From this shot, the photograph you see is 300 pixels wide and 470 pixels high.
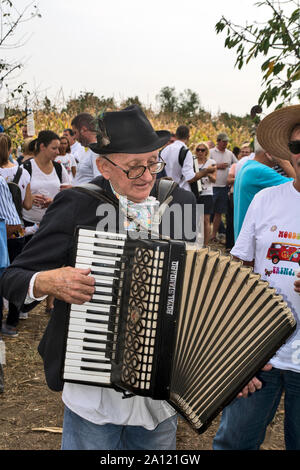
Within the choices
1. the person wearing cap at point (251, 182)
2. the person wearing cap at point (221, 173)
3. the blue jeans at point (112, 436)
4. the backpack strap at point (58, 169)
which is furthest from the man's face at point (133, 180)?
the person wearing cap at point (221, 173)

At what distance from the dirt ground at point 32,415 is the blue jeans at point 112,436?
1392 mm

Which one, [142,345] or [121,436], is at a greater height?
[142,345]

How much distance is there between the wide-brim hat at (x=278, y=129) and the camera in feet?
9.51

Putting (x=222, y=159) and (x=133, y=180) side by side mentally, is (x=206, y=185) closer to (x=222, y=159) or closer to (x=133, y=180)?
(x=222, y=159)

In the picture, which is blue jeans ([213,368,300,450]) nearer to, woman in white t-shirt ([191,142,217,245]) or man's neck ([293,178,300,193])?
man's neck ([293,178,300,193])

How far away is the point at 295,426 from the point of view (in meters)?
2.59

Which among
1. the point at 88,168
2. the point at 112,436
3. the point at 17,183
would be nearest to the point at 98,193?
the point at 112,436

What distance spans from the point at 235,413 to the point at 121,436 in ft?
2.15

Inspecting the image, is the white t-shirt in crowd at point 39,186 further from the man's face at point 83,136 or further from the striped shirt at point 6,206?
the striped shirt at point 6,206

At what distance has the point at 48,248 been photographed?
6.97 ft

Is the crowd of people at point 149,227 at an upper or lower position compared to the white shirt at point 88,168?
lower

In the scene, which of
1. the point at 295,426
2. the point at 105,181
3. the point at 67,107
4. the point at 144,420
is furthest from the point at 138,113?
the point at 67,107
